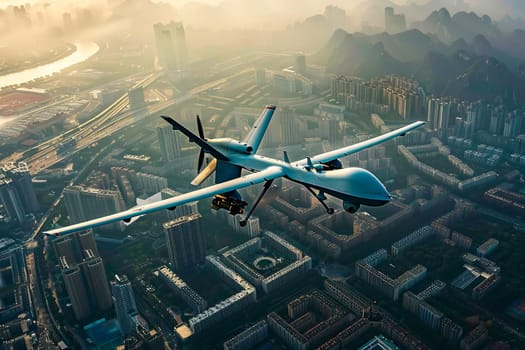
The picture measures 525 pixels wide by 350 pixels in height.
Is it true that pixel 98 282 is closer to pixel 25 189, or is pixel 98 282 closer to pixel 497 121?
pixel 25 189

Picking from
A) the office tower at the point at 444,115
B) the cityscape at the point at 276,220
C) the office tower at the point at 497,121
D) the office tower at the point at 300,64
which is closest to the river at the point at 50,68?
the cityscape at the point at 276,220

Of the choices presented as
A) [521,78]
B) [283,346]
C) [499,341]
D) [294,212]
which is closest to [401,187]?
[294,212]

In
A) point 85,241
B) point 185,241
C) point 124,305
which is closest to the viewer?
point 124,305

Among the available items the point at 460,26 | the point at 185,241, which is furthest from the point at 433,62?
the point at 185,241

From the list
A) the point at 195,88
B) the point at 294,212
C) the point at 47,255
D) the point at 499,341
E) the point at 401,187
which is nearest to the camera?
the point at 499,341

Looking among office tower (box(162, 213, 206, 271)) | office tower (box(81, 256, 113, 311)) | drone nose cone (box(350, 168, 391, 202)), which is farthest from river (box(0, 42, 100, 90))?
drone nose cone (box(350, 168, 391, 202))

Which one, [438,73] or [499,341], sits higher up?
[438,73]

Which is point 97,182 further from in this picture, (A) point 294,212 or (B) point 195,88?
(B) point 195,88

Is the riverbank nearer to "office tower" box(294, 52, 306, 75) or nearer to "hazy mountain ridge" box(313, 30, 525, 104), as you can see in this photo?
"office tower" box(294, 52, 306, 75)
